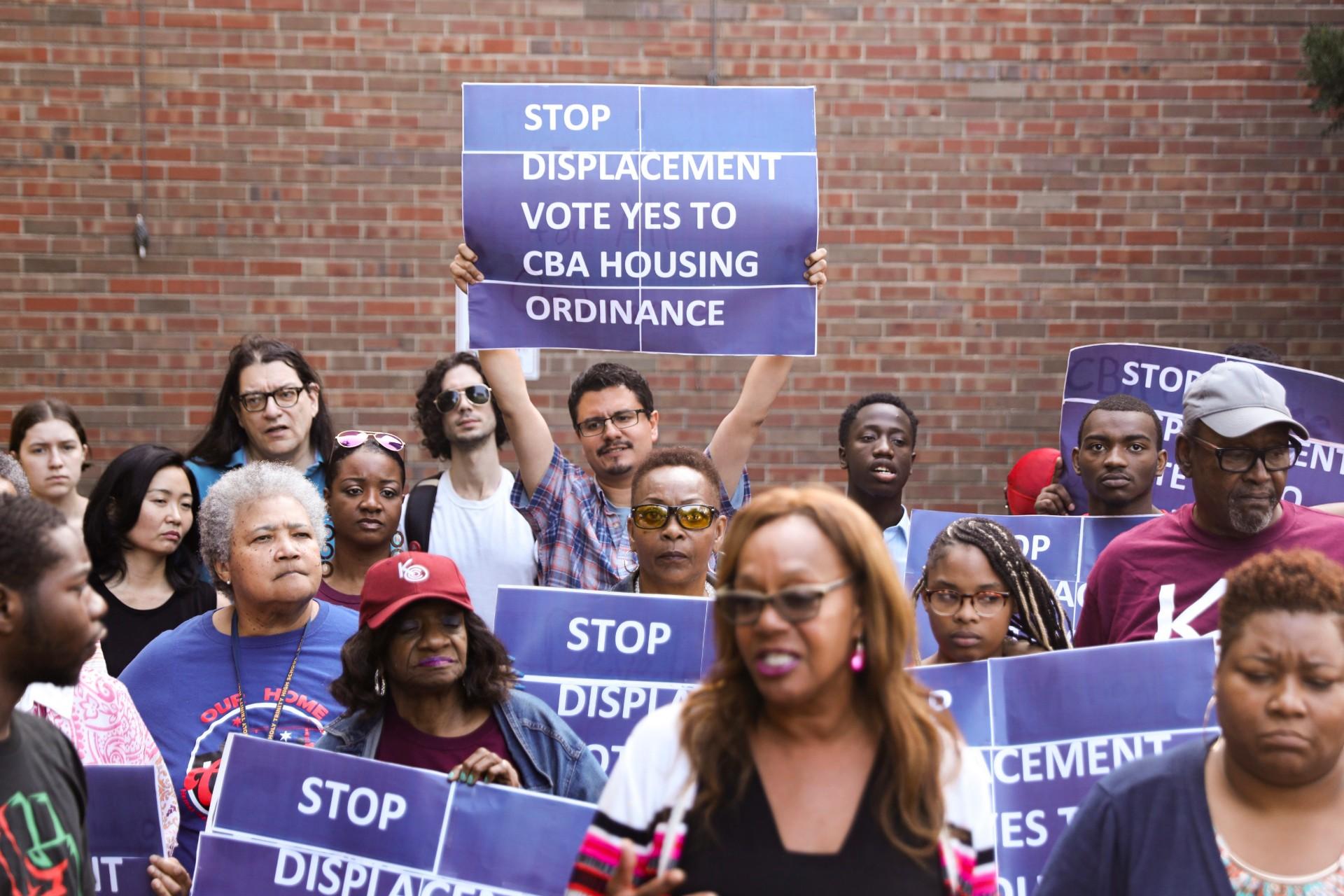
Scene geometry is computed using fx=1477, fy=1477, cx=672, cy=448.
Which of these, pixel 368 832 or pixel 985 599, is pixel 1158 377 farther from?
pixel 368 832

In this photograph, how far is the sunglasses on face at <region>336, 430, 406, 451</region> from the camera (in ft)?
17.1

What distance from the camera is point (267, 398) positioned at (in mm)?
5539

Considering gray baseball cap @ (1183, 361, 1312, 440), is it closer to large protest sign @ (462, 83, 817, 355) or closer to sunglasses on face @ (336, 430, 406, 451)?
large protest sign @ (462, 83, 817, 355)

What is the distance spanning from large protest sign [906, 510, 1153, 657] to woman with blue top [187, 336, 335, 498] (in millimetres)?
2177

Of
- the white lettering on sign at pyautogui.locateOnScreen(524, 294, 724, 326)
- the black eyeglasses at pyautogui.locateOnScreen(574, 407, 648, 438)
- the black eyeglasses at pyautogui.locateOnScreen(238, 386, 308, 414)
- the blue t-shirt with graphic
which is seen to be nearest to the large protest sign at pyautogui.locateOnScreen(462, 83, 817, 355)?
the white lettering on sign at pyautogui.locateOnScreen(524, 294, 724, 326)

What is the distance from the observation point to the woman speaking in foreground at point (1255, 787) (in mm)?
2387

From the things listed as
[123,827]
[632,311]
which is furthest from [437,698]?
[632,311]

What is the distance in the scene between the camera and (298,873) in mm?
3369

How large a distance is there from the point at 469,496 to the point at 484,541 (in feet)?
1.00

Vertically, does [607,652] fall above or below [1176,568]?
below

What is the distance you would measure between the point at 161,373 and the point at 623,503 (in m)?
3.72

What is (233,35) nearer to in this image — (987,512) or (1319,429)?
(987,512)

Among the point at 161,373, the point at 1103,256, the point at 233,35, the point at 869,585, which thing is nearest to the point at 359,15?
the point at 233,35

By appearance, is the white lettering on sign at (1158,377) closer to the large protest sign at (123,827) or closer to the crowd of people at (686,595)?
the crowd of people at (686,595)
